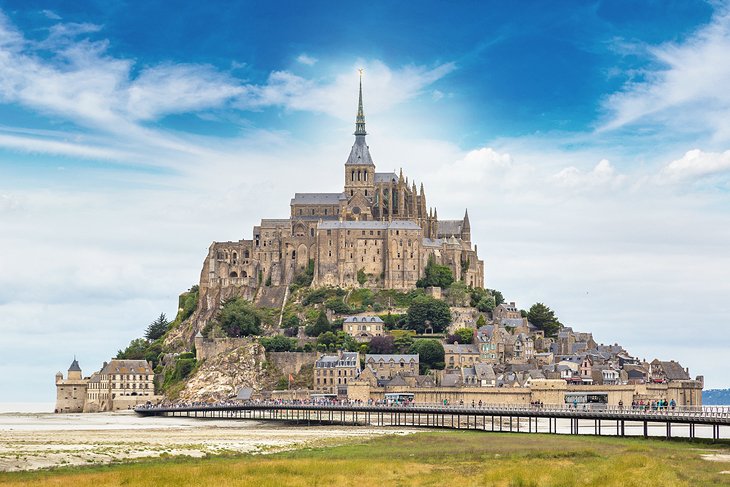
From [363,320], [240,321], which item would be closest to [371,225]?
[363,320]

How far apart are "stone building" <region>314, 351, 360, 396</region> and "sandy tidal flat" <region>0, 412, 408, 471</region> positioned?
20492 millimetres

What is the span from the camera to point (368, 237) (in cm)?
16562

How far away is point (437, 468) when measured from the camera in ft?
220

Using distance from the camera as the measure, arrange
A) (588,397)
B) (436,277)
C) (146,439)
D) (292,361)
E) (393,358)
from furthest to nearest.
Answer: (436,277)
(292,361)
(393,358)
(588,397)
(146,439)

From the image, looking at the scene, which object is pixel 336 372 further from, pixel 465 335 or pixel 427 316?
pixel 465 335

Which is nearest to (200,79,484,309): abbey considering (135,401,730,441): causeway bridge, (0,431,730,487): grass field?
(135,401,730,441): causeway bridge

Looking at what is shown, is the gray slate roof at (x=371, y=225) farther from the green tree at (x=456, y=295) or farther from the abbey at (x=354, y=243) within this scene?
the green tree at (x=456, y=295)

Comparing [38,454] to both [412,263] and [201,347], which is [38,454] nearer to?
[201,347]

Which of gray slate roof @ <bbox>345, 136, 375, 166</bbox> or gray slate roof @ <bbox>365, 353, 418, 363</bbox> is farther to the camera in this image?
gray slate roof @ <bbox>345, 136, 375, 166</bbox>

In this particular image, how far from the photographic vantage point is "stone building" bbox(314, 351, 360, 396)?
457ft

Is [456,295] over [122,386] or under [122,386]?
over

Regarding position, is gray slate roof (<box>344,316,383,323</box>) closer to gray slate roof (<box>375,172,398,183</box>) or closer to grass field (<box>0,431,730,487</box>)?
gray slate roof (<box>375,172,398,183</box>)

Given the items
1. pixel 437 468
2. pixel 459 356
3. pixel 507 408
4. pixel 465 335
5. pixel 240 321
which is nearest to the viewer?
pixel 437 468

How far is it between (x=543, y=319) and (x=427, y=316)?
20477 millimetres
